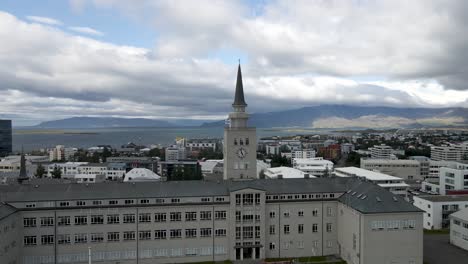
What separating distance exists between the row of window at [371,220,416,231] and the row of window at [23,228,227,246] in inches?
641

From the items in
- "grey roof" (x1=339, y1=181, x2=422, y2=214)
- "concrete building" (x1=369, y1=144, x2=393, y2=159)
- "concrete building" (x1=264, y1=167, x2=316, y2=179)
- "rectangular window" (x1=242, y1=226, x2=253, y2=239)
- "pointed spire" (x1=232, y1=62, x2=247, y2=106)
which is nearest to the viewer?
"grey roof" (x1=339, y1=181, x2=422, y2=214)

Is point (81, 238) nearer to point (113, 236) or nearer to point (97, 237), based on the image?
point (97, 237)

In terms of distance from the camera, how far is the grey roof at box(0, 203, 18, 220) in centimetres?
3738

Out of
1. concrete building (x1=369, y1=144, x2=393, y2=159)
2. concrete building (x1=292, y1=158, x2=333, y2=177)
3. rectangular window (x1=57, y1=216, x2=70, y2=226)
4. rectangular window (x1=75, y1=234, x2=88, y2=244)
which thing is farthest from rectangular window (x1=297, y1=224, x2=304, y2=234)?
concrete building (x1=369, y1=144, x2=393, y2=159)

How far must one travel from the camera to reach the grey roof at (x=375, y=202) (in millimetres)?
41281

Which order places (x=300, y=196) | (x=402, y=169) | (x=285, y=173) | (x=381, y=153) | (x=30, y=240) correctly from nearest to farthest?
1. (x=30, y=240)
2. (x=300, y=196)
3. (x=285, y=173)
4. (x=402, y=169)
5. (x=381, y=153)

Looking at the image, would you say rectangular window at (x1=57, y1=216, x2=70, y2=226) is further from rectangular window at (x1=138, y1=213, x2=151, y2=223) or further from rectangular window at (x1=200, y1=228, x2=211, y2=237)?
rectangular window at (x1=200, y1=228, x2=211, y2=237)

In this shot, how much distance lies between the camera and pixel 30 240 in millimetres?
41688

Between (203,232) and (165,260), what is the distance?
5105mm

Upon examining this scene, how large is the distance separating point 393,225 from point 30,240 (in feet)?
124

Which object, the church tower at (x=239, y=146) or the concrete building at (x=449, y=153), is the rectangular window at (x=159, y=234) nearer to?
the church tower at (x=239, y=146)

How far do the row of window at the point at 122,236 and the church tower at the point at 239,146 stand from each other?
1056cm

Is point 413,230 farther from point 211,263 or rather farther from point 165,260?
point 165,260

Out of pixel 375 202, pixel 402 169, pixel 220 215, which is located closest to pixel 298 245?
pixel 220 215
